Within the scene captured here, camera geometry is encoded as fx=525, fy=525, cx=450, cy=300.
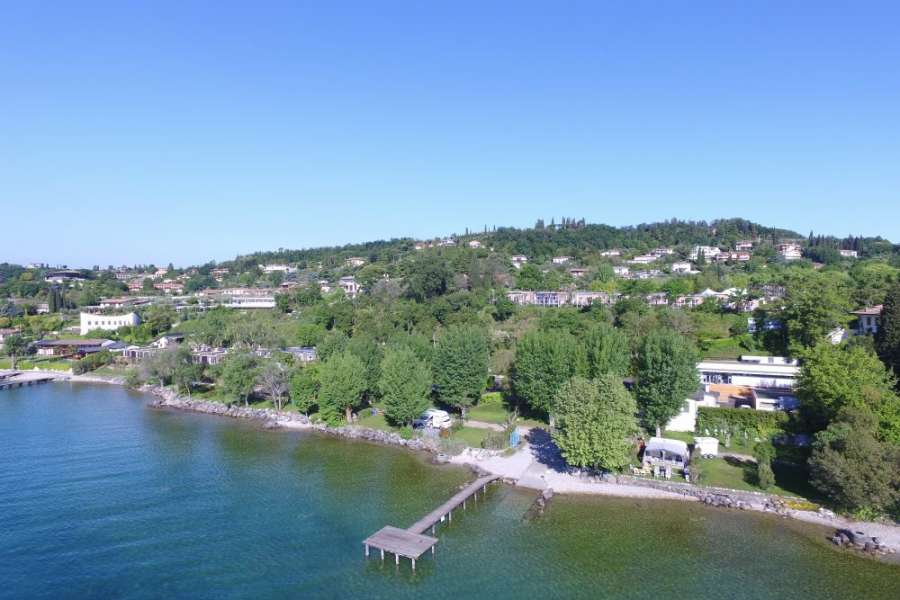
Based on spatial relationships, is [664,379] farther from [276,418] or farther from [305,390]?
[276,418]

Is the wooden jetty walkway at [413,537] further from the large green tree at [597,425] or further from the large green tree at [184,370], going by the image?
the large green tree at [184,370]

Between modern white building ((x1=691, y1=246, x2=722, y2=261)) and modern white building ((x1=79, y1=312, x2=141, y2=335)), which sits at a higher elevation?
modern white building ((x1=691, y1=246, x2=722, y2=261))

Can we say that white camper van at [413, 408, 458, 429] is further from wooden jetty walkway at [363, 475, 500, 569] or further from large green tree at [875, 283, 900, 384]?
large green tree at [875, 283, 900, 384]

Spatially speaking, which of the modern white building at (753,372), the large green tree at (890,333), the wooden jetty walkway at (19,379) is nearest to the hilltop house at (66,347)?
→ the wooden jetty walkway at (19,379)

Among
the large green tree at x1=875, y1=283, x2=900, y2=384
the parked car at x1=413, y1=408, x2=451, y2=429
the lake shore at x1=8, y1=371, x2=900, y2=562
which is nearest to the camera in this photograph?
the lake shore at x1=8, y1=371, x2=900, y2=562

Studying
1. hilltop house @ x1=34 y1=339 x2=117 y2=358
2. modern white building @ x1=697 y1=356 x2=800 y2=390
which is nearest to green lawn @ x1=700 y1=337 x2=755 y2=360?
modern white building @ x1=697 y1=356 x2=800 y2=390

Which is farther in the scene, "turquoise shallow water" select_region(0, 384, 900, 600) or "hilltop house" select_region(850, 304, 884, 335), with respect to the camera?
"hilltop house" select_region(850, 304, 884, 335)
